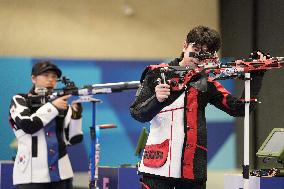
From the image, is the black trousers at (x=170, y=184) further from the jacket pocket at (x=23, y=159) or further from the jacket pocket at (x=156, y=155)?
the jacket pocket at (x=23, y=159)

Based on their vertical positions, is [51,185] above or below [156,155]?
below

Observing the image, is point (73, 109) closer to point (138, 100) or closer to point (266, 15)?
point (138, 100)

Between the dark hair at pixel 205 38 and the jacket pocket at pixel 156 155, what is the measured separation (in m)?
0.45

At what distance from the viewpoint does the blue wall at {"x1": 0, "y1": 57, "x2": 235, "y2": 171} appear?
17.7ft

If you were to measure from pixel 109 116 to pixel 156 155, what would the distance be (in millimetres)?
3197

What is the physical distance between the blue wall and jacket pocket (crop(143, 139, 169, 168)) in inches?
121

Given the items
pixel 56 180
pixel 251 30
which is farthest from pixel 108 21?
pixel 56 180

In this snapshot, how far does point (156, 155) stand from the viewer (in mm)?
2350

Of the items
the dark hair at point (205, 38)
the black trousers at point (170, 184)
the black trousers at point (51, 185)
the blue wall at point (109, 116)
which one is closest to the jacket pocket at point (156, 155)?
the black trousers at point (170, 184)

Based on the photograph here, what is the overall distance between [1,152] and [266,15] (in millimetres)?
2788

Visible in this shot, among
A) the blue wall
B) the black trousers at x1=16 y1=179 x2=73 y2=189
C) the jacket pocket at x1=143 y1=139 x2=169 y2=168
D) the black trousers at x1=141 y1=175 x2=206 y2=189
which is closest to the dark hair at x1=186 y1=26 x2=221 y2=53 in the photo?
the jacket pocket at x1=143 y1=139 x2=169 y2=168

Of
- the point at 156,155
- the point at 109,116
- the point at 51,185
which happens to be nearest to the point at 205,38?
the point at 156,155

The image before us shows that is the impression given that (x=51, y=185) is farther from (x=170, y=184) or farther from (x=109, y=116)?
(x=109, y=116)

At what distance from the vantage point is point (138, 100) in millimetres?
2420
